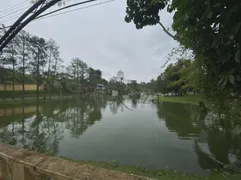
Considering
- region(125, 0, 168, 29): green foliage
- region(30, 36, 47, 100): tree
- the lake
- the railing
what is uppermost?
region(30, 36, 47, 100): tree

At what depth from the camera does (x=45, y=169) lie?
1.08m

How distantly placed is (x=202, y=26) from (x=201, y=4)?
0.11m

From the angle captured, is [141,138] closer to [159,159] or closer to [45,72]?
[159,159]

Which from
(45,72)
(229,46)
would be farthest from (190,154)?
(45,72)

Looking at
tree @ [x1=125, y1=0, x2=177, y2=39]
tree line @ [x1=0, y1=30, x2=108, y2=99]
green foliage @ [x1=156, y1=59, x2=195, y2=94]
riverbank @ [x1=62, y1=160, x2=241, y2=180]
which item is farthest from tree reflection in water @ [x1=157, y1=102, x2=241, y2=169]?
tree line @ [x1=0, y1=30, x2=108, y2=99]

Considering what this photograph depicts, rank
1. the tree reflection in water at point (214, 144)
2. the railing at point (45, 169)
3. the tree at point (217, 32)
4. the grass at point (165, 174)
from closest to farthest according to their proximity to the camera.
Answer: the tree at point (217, 32) → the railing at point (45, 169) → the grass at point (165, 174) → the tree reflection in water at point (214, 144)

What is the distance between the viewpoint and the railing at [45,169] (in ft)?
3.20

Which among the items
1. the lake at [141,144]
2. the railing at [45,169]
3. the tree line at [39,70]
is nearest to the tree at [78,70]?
the tree line at [39,70]

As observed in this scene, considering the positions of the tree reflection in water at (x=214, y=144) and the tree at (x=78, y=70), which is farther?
the tree at (x=78, y=70)

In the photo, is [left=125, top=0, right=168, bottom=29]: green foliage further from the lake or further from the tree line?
the tree line

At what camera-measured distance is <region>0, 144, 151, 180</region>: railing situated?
97cm

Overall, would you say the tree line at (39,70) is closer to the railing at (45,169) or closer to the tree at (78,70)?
the tree at (78,70)

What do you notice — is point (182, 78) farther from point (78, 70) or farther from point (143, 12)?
point (78, 70)

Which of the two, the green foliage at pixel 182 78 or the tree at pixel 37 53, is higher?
the tree at pixel 37 53
